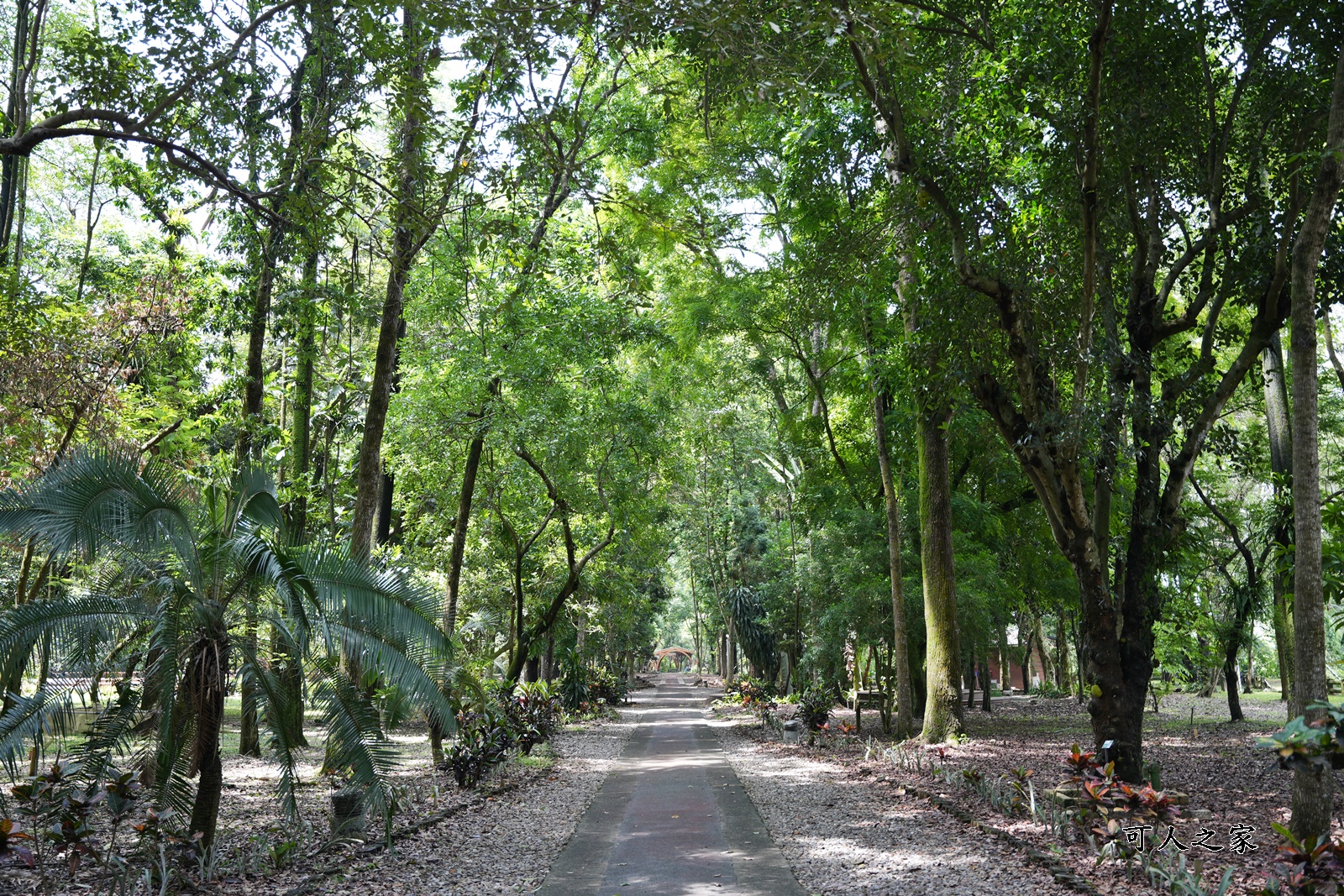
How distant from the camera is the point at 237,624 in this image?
747 cm

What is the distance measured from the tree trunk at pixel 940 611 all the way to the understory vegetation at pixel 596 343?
0.07m

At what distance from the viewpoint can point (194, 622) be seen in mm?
6859

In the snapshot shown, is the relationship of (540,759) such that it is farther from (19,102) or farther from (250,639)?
(19,102)

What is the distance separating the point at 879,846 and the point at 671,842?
188 centimetres

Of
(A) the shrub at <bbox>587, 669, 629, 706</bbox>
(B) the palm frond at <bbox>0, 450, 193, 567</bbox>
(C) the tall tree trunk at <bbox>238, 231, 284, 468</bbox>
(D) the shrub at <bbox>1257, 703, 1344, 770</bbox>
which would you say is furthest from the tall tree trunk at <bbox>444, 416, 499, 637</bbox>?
(A) the shrub at <bbox>587, 669, 629, 706</bbox>

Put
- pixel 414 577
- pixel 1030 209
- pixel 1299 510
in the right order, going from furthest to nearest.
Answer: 1. pixel 1030 209
2. pixel 414 577
3. pixel 1299 510

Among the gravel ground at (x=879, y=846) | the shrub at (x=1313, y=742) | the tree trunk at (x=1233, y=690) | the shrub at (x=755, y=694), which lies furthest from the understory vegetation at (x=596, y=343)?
the shrub at (x=755, y=694)

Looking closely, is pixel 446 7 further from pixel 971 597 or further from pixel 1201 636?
pixel 1201 636

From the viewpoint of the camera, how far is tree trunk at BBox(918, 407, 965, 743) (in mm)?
13758

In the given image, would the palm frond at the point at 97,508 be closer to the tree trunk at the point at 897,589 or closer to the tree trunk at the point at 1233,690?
the tree trunk at the point at 897,589

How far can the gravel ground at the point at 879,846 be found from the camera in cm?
657

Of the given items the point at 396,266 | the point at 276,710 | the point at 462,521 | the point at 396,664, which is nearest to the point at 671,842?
the point at 396,664

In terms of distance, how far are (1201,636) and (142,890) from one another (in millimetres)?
26316

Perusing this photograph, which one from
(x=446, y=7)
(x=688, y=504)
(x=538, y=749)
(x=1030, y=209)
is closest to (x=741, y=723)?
(x=538, y=749)
